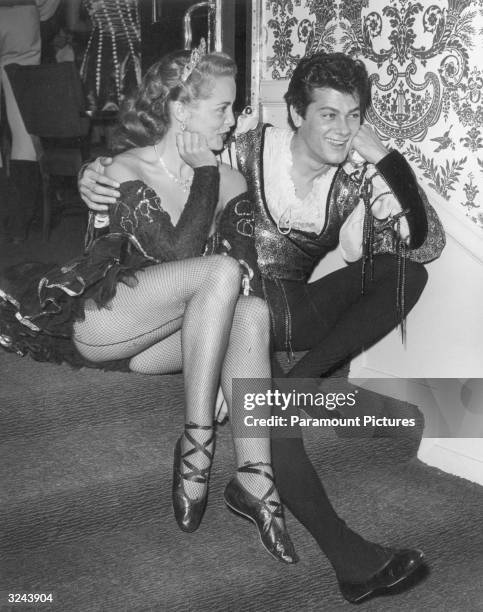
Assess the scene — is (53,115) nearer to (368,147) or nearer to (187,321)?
(368,147)

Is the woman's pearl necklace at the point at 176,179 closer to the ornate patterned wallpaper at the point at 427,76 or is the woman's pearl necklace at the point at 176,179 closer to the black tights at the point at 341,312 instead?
the black tights at the point at 341,312

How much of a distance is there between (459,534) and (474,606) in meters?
0.30

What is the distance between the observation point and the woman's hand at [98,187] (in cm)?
184

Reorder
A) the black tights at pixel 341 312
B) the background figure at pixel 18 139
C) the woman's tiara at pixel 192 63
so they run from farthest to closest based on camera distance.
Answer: the background figure at pixel 18 139
the black tights at pixel 341 312
the woman's tiara at pixel 192 63

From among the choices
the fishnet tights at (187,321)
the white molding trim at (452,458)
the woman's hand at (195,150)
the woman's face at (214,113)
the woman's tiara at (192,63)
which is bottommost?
the white molding trim at (452,458)

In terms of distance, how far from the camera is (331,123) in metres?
2.09

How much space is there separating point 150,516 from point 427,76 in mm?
1507

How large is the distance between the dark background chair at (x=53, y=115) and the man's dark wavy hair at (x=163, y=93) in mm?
704

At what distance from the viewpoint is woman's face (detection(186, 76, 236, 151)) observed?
1936 mm

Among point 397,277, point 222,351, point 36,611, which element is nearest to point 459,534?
point 397,277

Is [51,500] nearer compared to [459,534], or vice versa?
[51,500]

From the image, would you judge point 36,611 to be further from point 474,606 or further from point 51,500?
point 474,606

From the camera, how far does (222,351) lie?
1.66m

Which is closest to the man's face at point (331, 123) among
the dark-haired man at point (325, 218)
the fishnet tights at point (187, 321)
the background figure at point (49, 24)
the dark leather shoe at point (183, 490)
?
the dark-haired man at point (325, 218)
